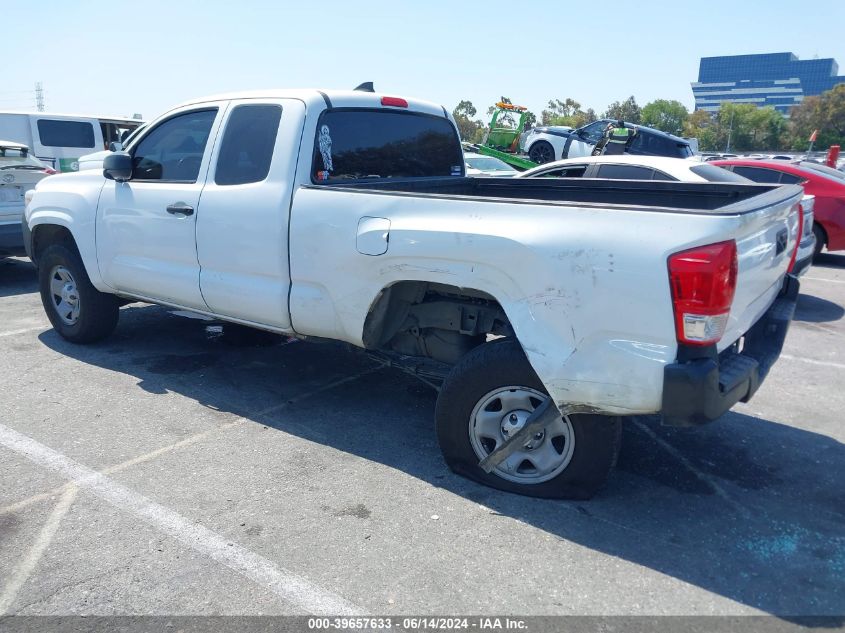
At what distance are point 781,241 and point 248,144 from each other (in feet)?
10.7

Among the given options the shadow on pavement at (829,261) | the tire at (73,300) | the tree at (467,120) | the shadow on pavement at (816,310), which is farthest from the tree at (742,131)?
the tire at (73,300)

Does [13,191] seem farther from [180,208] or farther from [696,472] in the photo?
[696,472]

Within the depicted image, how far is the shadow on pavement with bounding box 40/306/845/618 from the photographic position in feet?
10.2

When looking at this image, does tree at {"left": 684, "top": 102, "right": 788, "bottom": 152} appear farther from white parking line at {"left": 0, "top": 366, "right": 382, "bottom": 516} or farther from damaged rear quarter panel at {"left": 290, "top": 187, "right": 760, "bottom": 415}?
damaged rear quarter panel at {"left": 290, "top": 187, "right": 760, "bottom": 415}

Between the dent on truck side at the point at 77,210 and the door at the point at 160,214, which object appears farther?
the dent on truck side at the point at 77,210

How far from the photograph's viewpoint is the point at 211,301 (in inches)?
187

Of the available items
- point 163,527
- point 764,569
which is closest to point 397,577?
point 163,527

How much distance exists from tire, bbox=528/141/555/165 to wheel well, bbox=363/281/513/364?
15.5m

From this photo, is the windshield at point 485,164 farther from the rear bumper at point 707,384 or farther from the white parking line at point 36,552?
the white parking line at point 36,552

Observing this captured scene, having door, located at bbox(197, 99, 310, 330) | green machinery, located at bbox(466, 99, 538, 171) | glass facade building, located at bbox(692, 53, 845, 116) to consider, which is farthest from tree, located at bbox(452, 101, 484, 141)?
glass facade building, located at bbox(692, 53, 845, 116)

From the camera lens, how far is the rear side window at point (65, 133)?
1470 centimetres

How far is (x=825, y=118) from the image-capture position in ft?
258

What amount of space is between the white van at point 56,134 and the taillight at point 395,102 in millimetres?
11374

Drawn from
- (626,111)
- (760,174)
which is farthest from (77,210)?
(626,111)
